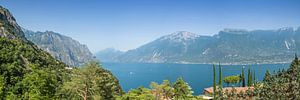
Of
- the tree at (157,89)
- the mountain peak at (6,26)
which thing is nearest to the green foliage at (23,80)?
the tree at (157,89)

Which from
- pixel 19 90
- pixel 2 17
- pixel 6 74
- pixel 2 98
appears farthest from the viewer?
pixel 2 17

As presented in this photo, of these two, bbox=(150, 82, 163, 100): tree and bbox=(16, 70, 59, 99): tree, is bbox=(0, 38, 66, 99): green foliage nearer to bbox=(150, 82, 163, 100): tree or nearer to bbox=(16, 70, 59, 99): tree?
bbox=(16, 70, 59, 99): tree

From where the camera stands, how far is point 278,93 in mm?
48750

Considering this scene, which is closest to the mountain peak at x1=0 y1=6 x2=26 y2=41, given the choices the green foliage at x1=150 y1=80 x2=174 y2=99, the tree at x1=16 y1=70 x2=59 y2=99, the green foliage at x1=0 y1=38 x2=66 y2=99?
the green foliage at x1=0 y1=38 x2=66 y2=99

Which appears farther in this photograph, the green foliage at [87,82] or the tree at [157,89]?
the tree at [157,89]

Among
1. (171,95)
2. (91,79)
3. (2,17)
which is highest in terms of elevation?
(2,17)

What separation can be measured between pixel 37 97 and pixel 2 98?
3085 mm

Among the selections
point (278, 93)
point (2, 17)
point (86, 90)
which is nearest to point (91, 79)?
point (86, 90)

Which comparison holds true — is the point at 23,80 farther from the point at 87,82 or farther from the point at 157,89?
the point at 157,89

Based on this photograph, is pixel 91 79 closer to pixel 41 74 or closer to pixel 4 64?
pixel 41 74

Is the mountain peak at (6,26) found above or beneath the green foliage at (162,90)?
above

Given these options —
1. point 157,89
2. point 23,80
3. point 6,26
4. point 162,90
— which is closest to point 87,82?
point 23,80

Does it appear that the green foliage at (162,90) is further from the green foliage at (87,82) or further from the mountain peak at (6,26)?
the mountain peak at (6,26)

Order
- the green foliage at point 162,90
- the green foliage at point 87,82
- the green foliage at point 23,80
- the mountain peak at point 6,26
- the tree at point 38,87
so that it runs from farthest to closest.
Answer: the mountain peak at point 6,26, the green foliage at point 162,90, the green foliage at point 87,82, the green foliage at point 23,80, the tree at point 38,87
